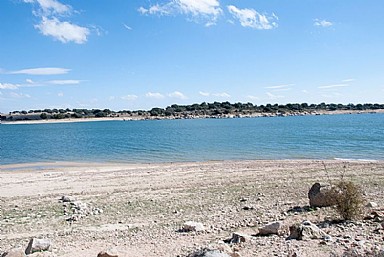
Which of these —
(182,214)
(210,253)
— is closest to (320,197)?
(182,214)

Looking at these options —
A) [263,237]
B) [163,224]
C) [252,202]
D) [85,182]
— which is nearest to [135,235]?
[163,224]

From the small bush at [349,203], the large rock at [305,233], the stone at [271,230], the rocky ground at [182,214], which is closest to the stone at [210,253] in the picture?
the rocky ground at [182,214]

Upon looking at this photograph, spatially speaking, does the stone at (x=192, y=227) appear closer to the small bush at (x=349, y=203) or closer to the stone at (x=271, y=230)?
the stone at (x=271, y=230)

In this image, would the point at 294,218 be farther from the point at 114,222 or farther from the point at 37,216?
the point at 37,216

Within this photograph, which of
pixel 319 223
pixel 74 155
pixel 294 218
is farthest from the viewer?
pixel 74 155

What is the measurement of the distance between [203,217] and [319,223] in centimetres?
400

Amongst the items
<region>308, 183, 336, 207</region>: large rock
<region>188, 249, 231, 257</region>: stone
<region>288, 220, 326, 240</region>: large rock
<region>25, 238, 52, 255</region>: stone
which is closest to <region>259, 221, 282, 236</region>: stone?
<region>288, 220, 326, 240</region>: large rock

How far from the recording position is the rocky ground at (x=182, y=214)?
922 centimetres

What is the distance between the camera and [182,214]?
1409 centimetres

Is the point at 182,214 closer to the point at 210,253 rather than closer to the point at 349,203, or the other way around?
the point at 349,203

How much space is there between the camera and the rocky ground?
30.2 feet

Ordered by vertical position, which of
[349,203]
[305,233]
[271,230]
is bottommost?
[271,230]

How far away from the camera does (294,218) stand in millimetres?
12180

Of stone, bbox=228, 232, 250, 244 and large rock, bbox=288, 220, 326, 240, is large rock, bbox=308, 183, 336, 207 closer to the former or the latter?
large rock, bbox=288, 220, 326, 240
